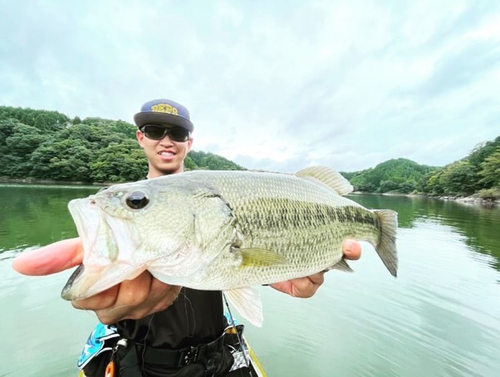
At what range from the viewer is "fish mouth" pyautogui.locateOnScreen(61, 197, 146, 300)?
→ 3.92 feet

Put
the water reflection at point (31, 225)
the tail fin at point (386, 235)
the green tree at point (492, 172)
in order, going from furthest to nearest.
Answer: the green tree at point (492, 172), the water reflection at point (31, 225), the tail fin at point (386, 235)

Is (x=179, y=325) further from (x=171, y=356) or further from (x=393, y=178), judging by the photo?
(x=393, y=178)

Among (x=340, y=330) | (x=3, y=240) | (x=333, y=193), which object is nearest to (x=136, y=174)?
(x=3, y=240)

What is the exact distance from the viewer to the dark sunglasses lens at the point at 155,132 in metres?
3.44

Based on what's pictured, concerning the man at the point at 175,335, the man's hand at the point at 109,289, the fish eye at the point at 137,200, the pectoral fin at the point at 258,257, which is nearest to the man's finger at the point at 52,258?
the man's hand at the point at 109,289

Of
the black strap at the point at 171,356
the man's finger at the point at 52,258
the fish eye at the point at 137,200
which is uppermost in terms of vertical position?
the fish eye at the point at 137,200

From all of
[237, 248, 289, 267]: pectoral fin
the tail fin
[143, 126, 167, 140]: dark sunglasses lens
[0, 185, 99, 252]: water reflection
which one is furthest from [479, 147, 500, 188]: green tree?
[237, 248, 289, 267]: pectoral fin

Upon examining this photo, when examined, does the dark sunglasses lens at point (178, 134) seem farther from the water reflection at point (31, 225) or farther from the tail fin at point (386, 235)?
the water reflection at point (31, 225)

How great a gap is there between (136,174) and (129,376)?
46.8m

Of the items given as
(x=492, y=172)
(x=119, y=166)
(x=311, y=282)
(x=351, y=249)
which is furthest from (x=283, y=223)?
(x=492, y=172)

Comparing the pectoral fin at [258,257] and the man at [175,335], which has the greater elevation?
the pectoral fin at [258,257]

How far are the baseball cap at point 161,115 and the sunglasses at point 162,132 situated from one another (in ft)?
0.18

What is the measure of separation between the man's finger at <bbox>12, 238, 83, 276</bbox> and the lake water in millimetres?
4952

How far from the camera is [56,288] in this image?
758 centimetres
